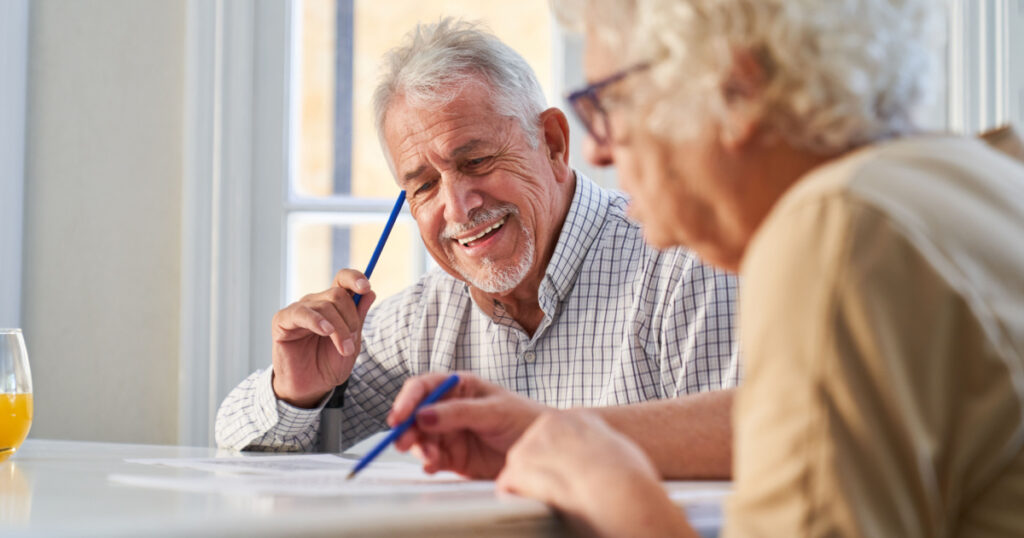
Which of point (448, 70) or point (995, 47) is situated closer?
point (448, 70)

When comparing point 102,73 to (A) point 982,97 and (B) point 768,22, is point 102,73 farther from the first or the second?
(A) point 982,97

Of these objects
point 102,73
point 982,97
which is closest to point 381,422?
point 102,73

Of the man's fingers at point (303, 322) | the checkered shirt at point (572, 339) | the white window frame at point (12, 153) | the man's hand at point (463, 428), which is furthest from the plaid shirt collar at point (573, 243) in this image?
the white window frame at point (12, 153)

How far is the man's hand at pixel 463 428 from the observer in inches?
36.5

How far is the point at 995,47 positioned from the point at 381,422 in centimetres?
166

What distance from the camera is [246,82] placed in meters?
2.13

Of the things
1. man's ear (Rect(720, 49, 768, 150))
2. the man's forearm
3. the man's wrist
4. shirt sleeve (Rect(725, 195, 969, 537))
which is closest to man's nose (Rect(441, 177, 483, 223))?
the man's wrist

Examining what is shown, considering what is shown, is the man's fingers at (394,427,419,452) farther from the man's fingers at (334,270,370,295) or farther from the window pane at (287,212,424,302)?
the window pane at (287,212,424,302)

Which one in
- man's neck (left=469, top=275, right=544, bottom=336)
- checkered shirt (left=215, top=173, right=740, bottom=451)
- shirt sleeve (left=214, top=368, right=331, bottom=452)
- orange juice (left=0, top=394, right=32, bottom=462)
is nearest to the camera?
orange juice (left=0, top=394, right=32, bottom=462)

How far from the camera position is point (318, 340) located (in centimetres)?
168

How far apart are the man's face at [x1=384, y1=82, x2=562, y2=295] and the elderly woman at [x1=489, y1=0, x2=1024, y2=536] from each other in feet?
3.05

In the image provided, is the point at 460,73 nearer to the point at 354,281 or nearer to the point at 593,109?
the point at 354,281

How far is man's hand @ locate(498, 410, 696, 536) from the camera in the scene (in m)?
0.69

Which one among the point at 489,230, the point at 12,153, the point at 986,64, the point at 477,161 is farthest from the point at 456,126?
the point at 986,64
